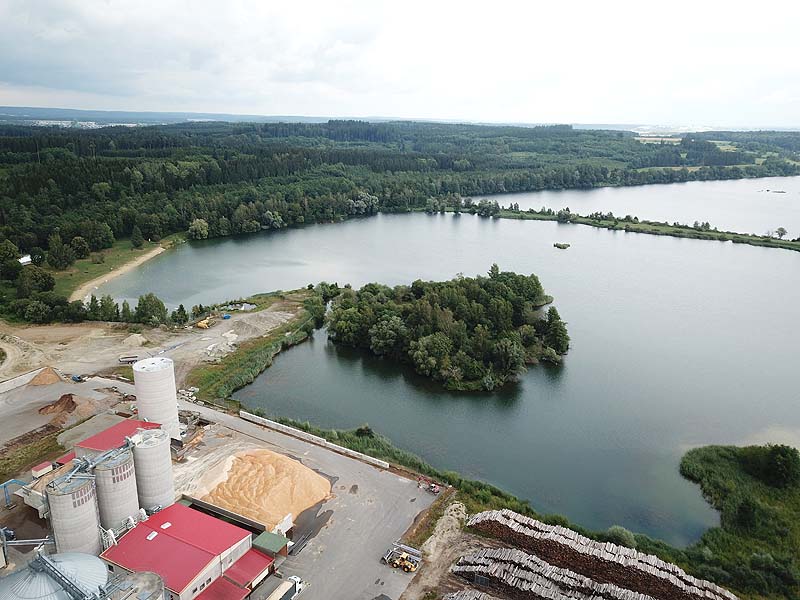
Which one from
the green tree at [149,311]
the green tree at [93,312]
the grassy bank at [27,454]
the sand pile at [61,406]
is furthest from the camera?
the green tree at [93,312]

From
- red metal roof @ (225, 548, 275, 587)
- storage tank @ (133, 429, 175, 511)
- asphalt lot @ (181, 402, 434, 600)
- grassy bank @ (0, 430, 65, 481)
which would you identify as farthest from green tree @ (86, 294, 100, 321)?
red metal roof @ (225, 548, 275, 587)

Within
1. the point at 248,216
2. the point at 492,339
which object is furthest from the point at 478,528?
the point at 248,216

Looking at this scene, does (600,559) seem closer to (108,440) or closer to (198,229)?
(108,440)

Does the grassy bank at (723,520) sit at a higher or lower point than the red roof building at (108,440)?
lower

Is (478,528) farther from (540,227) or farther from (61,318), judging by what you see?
(540,227)

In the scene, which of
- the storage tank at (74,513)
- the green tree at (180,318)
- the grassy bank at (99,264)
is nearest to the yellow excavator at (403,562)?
the storage tank at (74,513)

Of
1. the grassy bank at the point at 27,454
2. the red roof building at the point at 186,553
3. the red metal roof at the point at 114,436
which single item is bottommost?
the grassy bank at the point at 27,454

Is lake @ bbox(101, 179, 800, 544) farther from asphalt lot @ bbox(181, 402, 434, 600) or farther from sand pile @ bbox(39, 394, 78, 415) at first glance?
sand pile @ bbox(39, 394, 78, 415)

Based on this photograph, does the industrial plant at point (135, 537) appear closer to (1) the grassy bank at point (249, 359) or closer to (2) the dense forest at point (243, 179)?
(1) the grassy bank at point (249, 359)
